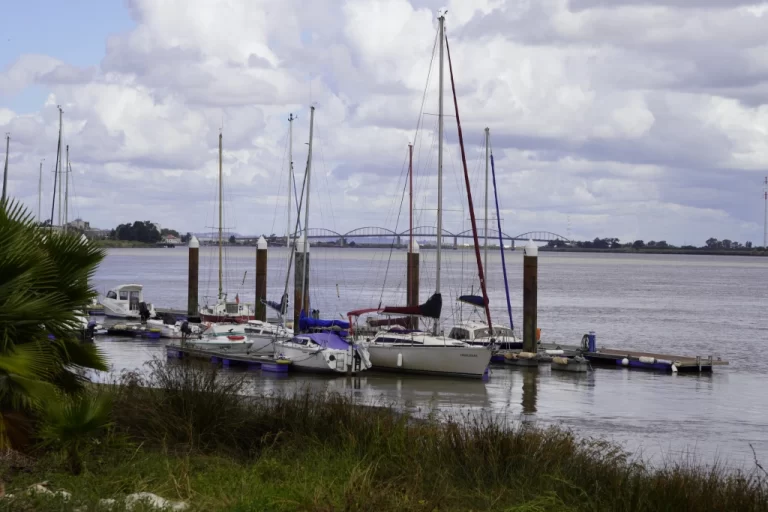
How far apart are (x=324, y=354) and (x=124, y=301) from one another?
88.9 feet

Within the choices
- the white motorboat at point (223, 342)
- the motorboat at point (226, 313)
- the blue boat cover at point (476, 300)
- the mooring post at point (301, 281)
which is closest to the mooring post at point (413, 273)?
the mooring post at point (301, 281)

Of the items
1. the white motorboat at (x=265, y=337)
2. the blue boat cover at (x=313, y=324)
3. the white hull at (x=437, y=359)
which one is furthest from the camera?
the blue boat cover at (x=313, y=324)

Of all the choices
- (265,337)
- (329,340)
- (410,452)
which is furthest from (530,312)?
(410,452)

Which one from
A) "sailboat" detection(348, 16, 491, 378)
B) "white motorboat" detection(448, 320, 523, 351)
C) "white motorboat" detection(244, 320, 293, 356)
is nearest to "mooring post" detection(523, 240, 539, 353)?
"white motorboat" detection(448, 320, 523, 351)

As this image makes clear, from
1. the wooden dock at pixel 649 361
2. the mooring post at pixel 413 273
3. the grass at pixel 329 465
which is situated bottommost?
the wooden dock at pixel 649 361

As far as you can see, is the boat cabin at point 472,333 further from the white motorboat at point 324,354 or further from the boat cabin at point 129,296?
the boat cabin at point 129,296

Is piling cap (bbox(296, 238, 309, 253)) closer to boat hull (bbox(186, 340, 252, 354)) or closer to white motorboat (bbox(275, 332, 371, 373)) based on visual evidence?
boat hull (bbox(186, 340, 252, 354))

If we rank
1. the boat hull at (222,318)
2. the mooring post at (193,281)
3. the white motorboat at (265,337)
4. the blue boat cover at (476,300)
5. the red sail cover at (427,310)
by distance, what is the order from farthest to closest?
the mooring post at (193,281)
the boat hull at (222,318)
the blue boat cover at (476,300)
the white motorboat at (265,337)
the red sail cover at (427,310)

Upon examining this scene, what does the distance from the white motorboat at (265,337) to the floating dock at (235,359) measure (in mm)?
864

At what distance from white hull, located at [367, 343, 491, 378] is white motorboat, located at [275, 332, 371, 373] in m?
0.92

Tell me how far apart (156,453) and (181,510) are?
2.86 metres

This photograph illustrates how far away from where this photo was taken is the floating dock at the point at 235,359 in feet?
116

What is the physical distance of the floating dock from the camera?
116 ft

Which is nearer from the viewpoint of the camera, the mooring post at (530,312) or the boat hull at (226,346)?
the boat hull at (226,346)
